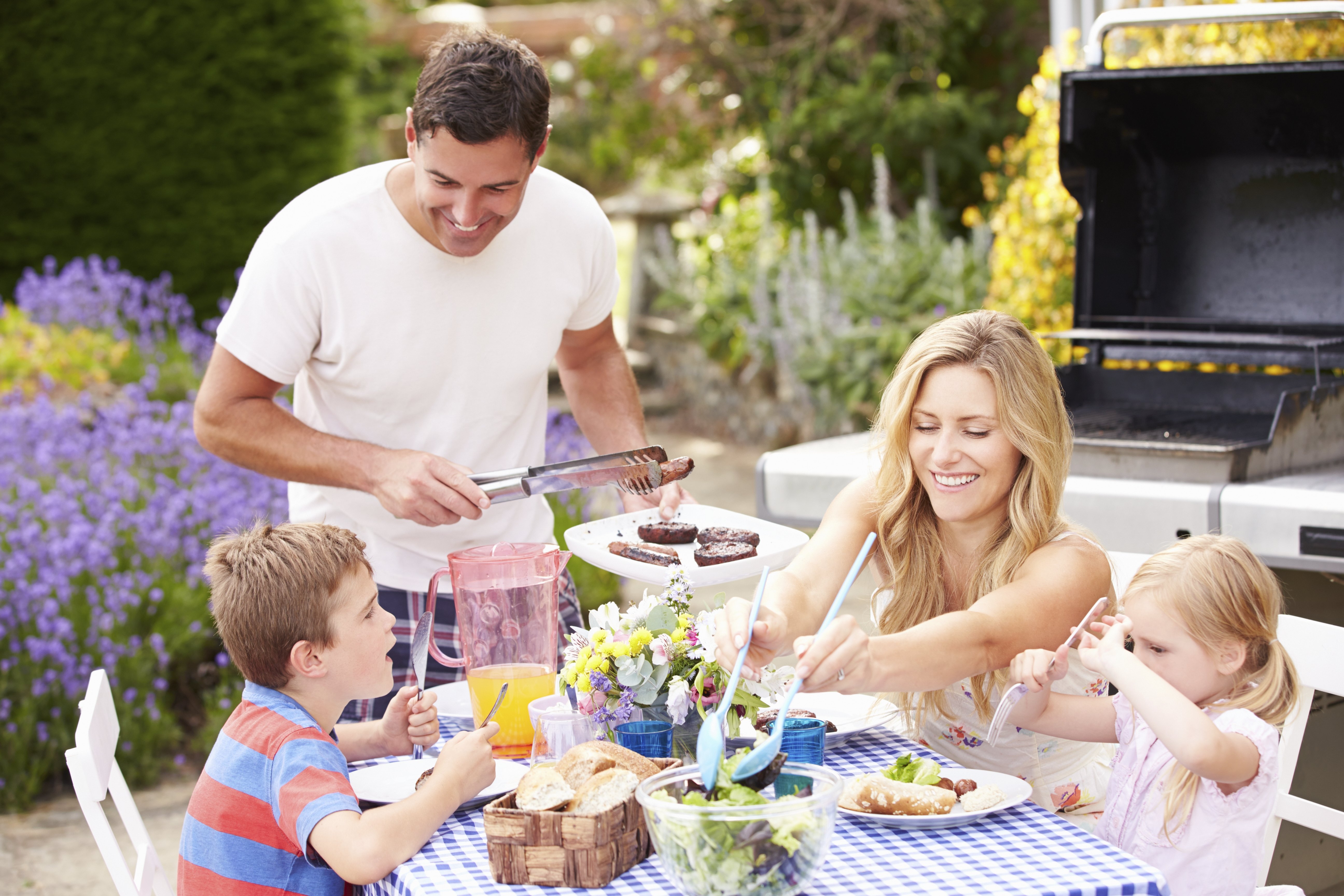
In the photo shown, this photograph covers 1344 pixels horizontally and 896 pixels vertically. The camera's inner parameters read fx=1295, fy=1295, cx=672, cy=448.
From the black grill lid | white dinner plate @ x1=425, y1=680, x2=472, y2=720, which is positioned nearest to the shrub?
the black grill lid

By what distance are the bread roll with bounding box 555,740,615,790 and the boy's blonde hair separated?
46cm

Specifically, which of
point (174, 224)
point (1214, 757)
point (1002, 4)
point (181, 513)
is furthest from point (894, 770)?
point (174, 224)

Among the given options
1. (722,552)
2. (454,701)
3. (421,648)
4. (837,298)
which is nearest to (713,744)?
(421,648)

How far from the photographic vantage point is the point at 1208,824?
1.93 metres

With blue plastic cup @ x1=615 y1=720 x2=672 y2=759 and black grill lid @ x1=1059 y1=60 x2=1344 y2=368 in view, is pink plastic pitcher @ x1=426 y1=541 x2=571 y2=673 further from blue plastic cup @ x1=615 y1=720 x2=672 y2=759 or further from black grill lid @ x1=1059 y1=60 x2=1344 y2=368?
black grill lid @ x1=1059 y1=60 x2=1344 y2=368

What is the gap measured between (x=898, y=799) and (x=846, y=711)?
0.49 meters

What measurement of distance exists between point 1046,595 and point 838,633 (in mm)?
578

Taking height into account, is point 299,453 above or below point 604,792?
above

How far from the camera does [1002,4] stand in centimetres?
820

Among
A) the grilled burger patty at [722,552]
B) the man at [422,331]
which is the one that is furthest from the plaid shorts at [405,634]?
the grilled burger patty at [722,552]

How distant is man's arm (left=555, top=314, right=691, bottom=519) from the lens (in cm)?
305

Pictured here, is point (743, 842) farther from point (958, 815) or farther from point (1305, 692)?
point (1305, 692)

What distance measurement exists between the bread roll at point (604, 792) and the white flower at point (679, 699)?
0.22 metres

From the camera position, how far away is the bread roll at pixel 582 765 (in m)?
1.72
